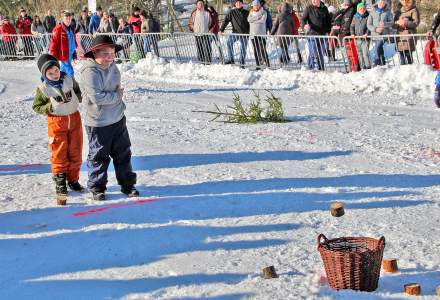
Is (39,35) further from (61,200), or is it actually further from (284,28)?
(61,200)

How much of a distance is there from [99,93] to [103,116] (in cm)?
23

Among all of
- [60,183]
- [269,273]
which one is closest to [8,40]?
[60,183]

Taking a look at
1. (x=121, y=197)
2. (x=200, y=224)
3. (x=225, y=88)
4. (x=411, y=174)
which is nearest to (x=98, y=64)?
(x=121, y=197)

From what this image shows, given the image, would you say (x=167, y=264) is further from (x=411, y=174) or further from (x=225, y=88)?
(x=225, y=88)

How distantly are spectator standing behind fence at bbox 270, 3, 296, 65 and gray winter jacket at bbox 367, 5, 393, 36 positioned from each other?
2126 millimetres

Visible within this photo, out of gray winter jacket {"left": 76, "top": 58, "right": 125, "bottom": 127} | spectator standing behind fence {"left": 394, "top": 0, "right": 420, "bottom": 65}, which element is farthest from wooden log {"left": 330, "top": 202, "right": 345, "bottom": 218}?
spectator standing behind fence {"left": 394, "top": 0, "right": 420, "bottom": 65}

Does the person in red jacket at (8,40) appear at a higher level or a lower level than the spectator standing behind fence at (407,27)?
higher

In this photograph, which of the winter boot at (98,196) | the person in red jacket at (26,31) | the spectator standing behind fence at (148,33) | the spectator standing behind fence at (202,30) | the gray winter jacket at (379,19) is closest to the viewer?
the winter boot at (98,196)

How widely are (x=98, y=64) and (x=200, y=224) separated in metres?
1.75

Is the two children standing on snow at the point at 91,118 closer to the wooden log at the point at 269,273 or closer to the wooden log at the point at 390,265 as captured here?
the wooden log at the point at 269,273

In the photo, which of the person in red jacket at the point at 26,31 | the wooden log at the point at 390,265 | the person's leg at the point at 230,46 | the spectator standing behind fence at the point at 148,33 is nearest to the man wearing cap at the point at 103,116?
the wooden log at the point at 390,265

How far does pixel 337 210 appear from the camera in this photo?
5762mm

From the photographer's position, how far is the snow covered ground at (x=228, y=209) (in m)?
4.68

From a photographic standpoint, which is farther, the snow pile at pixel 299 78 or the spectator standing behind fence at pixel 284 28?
the spectator standing behind fence at pixel 284 28
